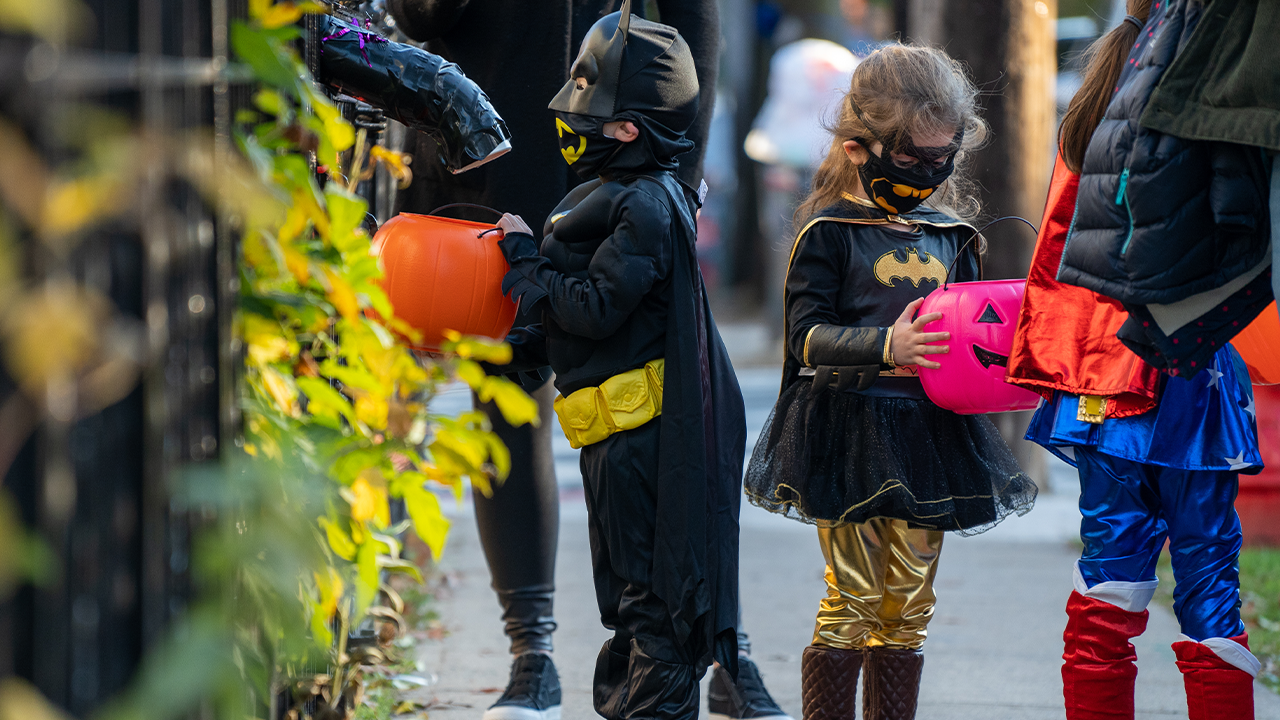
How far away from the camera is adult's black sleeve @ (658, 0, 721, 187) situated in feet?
10.5

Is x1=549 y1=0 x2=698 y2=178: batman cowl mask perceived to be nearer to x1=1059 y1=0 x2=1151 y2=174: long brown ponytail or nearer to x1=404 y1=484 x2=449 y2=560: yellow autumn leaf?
x1=1059 y1=0 x2=1151 y2=174: long brown ponytail

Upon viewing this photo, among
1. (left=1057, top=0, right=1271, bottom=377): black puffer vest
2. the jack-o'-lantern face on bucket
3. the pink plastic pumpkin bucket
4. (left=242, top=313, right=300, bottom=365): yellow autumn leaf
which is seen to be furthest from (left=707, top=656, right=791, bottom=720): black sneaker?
(left=242, top=313, right=300, bottom=365): yellow autumn leaf

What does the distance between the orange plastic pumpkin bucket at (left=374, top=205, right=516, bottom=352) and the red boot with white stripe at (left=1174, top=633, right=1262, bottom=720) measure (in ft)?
5.50

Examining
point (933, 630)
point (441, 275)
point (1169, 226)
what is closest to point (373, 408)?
point (441, 275)

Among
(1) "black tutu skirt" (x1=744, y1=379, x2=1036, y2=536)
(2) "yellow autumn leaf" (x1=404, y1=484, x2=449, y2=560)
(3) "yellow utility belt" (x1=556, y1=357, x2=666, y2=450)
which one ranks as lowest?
(1) "black tutu skirt" (x1=744, y1=379, x2=1036, y2=536)

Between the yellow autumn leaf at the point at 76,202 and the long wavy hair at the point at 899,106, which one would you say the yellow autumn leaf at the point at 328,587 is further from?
the long wavy hair at the point at 899,106

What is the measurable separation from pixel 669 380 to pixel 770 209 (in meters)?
17.4

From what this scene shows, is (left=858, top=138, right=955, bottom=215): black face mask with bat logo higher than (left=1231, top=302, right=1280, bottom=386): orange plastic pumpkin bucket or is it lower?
higher

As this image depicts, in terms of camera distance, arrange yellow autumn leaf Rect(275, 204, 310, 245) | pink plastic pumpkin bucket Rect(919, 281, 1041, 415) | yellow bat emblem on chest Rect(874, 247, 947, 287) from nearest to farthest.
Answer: yellow autumn leaf Rect(275, 204, 310, 245), pink plastic pumpkin bucket Rect(919, 281, 1041, 415), yellow bat emblem on chest Rect(874, 247, 947, 287)

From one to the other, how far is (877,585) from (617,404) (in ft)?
2.72

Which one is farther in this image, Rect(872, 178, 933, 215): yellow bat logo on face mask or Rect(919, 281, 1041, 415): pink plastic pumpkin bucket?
Rect(872, 178, 933, 215): yellow bat logo on face mask

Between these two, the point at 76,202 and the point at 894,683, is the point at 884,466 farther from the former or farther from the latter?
the point at 76,202

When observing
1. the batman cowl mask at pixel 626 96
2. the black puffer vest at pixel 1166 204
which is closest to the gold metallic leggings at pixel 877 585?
the black puffer vest at pixel 1166 204

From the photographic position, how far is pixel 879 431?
2.85 meters
